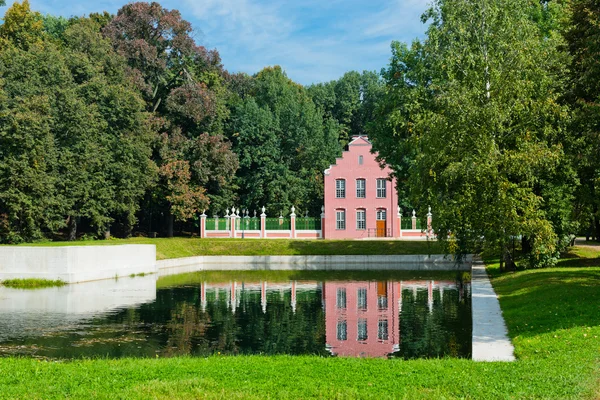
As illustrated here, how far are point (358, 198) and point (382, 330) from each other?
129 ft

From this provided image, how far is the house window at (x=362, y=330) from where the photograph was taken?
16.0m

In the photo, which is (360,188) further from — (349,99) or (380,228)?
(349,99)

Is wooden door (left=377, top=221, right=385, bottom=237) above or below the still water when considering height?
above

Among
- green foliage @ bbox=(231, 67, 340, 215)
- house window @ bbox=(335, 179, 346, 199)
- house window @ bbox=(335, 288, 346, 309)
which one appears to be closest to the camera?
house window @ bbox=(335, 288, 346, 309)

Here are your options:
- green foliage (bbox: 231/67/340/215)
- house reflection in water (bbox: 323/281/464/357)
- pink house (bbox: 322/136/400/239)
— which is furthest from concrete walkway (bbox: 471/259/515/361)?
green foliage (bbox: 231/67/340/215)

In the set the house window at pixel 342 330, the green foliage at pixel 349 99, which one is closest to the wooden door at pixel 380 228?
the green foliage at pixel 349 99

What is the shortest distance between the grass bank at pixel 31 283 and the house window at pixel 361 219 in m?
31.4

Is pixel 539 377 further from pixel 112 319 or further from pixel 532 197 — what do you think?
pixel 532 197

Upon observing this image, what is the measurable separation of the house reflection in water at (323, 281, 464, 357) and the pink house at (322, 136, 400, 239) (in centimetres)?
2525

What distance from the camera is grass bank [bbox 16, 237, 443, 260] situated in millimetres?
43750

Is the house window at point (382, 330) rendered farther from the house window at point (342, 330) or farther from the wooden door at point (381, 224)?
the wooden door at point (381, 224)

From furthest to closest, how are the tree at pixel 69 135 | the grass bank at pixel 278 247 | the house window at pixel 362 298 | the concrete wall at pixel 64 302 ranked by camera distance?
the grass bank at pixel 278 247, the tree at pixel 69 135, the house window at pixel 362 298, the concrete wall at pixel 64 302

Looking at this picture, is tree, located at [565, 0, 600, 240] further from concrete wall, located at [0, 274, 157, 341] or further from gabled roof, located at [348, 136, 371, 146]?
gabled roof, located at [348, 136, 371, 146]

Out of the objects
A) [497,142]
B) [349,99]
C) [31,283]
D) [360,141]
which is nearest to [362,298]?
[497,142]
